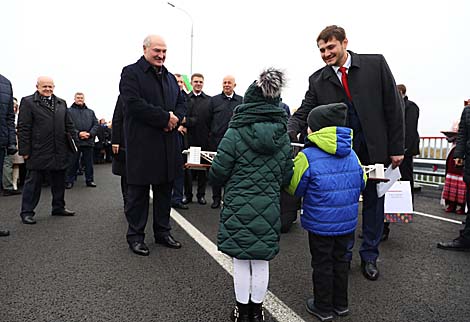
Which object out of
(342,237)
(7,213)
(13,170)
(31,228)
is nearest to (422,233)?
(342,237)

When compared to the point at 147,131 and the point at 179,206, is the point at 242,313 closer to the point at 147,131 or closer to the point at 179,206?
the point at 147,131

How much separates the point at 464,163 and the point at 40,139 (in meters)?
5.40

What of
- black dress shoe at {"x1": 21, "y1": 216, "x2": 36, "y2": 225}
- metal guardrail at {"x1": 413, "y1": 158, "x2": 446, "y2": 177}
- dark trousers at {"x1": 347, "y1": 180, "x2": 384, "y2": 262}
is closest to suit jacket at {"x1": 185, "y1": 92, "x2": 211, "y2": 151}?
black dress shoe at {"x1": 21, "y1": 216, "x2": 36, "y2": 225}

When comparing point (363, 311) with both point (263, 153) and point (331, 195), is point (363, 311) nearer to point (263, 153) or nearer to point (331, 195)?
point (331, 195)

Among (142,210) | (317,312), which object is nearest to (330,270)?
(317,312)

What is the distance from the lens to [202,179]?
6324mm

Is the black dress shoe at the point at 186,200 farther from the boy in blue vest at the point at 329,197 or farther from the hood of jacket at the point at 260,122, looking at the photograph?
the hood of jacket at the point at 260,122

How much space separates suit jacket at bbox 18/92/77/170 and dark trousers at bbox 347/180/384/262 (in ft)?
13.4

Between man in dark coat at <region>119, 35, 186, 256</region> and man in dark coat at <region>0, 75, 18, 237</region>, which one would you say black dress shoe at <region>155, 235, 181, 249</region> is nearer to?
man in dark coat at <region>119, 35, 186, 256</region>

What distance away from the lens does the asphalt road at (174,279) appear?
2426 mm

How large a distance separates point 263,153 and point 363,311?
1.32m

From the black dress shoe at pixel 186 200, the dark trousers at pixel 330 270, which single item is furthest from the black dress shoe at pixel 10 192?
the dark trousers at pixel 330 270

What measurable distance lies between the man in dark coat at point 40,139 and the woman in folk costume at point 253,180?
3.62 meters

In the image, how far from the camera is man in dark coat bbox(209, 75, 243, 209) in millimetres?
6016
